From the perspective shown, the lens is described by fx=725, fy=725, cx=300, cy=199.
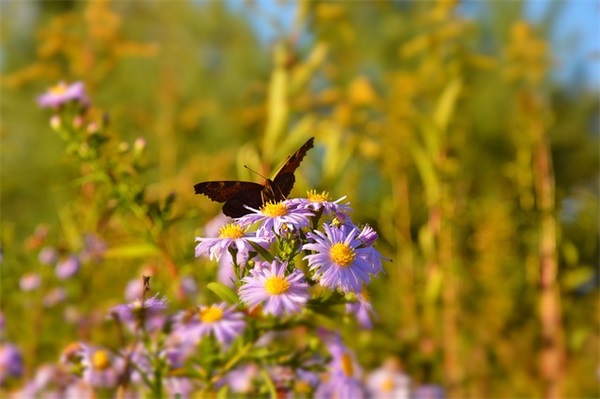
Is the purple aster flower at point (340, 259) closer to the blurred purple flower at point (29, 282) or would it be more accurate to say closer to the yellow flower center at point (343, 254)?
the yellow flower center at point (343, 254)

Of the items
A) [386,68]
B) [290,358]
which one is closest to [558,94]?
[386,68]

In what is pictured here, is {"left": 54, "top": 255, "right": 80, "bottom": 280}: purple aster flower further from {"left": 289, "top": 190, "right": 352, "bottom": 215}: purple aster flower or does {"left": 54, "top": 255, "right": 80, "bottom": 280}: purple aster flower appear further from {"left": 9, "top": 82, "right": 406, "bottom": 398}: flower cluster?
{"left": 289, "top": 190, "right": 352, "bottom": 215}: purple aster flower

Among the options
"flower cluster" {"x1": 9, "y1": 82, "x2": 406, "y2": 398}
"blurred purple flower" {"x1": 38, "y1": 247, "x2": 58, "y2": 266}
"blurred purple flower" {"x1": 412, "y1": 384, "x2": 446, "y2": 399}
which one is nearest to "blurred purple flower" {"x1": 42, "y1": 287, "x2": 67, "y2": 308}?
"flower cluster" {"x1": 9, "y1": 82, "x2": 406, "y2": 398}

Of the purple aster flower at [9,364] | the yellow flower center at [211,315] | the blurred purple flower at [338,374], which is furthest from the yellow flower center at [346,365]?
the purple aster flower at [9,364]

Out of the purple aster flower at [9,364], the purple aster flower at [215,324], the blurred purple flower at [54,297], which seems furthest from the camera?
the blurred purple flower at [54,297]

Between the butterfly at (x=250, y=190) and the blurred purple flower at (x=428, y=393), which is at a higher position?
the blurred purple flower at (x=428, y=393)

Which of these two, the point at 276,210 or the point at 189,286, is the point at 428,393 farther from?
the point at 276,210

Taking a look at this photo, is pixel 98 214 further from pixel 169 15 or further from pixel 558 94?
pixel 169 15
